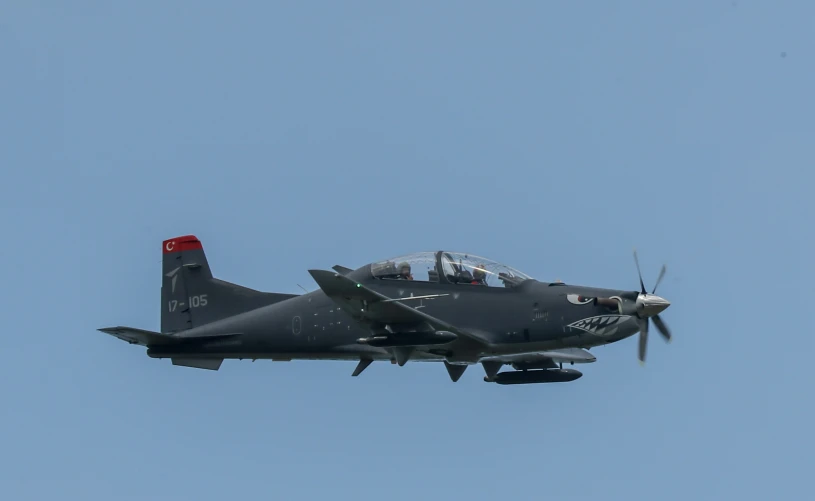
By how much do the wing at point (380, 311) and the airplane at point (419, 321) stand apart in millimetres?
27

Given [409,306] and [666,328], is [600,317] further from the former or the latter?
A: [409,306]

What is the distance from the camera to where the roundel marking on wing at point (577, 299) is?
80.7 feet

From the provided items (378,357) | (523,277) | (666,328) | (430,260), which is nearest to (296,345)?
(378,357)

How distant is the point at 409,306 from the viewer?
25656mm

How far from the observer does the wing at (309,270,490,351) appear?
24062 millimetres

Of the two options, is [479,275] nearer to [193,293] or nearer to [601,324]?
[601,324]

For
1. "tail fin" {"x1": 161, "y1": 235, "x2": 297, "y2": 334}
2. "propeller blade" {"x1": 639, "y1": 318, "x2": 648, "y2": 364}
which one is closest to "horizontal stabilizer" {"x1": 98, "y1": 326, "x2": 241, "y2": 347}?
"tail fin" {"x1": 161, "y1": 235, "x2": 297, "y2": 334}

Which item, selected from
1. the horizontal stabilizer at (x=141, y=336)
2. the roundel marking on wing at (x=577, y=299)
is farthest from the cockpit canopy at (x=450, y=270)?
the horizontal stabilizer at (x=141, y=336)

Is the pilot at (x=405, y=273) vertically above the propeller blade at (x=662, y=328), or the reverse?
the pilot at (x=405, y=273)

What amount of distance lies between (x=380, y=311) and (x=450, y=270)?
1972 mm

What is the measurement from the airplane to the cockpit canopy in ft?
0.07

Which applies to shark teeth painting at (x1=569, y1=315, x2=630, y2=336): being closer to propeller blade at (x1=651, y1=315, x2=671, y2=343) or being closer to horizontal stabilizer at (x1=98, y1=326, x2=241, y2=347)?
propeller blade at (x1=651, y1=315, x2=671, y2=343)

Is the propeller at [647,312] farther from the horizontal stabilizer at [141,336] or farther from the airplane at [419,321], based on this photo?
the horizontal stabilizer at [141,336]

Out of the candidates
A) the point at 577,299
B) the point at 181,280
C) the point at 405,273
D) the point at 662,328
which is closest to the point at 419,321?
the point at 405,273
